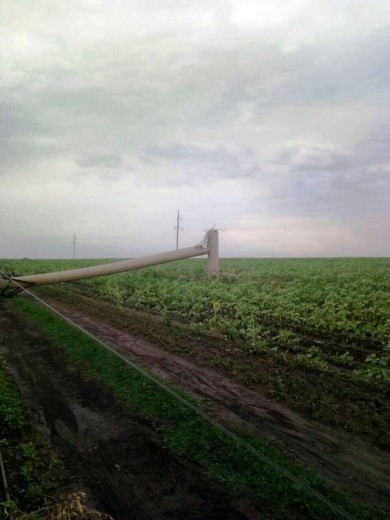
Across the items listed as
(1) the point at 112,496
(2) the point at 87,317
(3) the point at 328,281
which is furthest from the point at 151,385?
(3) the point at 328,281

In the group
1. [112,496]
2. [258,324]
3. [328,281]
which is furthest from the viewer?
[328,281]

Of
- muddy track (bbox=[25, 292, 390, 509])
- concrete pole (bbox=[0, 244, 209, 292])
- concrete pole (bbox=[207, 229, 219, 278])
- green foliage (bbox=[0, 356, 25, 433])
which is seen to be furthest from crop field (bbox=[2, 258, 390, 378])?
green foliage (bbox=[0, 356, 25, 433])

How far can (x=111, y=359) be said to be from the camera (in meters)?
7.87

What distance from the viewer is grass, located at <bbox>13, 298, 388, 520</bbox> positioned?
3688mm

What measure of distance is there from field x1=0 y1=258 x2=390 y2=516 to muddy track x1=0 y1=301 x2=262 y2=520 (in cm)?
145

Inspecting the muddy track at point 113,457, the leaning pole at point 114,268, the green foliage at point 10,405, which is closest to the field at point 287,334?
the leaning pole at point 114,268

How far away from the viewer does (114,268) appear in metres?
13.3

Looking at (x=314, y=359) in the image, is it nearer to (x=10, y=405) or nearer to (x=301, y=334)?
(x=301, y=334)

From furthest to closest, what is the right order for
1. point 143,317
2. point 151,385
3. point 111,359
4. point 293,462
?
point 143,317
point 111,359
point 151,385
point 293,462

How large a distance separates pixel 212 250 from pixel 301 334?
839 centimetres

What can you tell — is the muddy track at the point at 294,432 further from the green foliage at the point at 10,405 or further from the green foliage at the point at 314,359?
the green foliage at the point at 10,405

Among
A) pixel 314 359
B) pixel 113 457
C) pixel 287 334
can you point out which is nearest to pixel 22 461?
pixel 113 457

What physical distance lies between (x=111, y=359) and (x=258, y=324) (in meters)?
4.43

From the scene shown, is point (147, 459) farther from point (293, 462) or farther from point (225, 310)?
point (225, 310)
